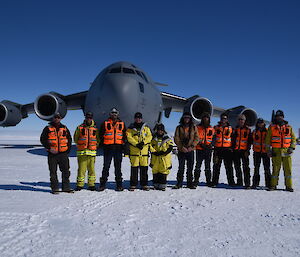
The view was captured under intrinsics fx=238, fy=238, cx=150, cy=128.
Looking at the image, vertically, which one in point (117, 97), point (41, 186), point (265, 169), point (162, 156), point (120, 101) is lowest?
point (41, 186)

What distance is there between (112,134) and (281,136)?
3.74m

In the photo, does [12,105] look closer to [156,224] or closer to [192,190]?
[192,190]

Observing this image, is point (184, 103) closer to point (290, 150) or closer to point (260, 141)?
point (260, 141)

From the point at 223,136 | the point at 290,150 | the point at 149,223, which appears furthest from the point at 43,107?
the point at 290,150

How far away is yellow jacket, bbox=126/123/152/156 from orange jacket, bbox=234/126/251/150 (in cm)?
215

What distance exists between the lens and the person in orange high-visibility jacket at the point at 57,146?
192 inches

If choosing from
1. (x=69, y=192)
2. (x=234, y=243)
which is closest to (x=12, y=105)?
(x=69, y=192)

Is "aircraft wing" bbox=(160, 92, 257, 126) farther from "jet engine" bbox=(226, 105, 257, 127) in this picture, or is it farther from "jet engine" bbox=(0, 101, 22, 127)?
"jet engine" bbox=(0, 101, 22, 127)

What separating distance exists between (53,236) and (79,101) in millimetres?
13320

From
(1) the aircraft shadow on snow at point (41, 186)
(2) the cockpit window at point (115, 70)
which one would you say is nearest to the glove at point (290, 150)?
(1) the aircraft shadow on snow at point (41, 186)

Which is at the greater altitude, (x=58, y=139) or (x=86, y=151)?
(x=58, y=139)

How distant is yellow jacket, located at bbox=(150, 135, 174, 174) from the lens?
529 centimetres

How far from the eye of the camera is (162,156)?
17.5 feet

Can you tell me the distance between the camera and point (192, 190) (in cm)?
518
